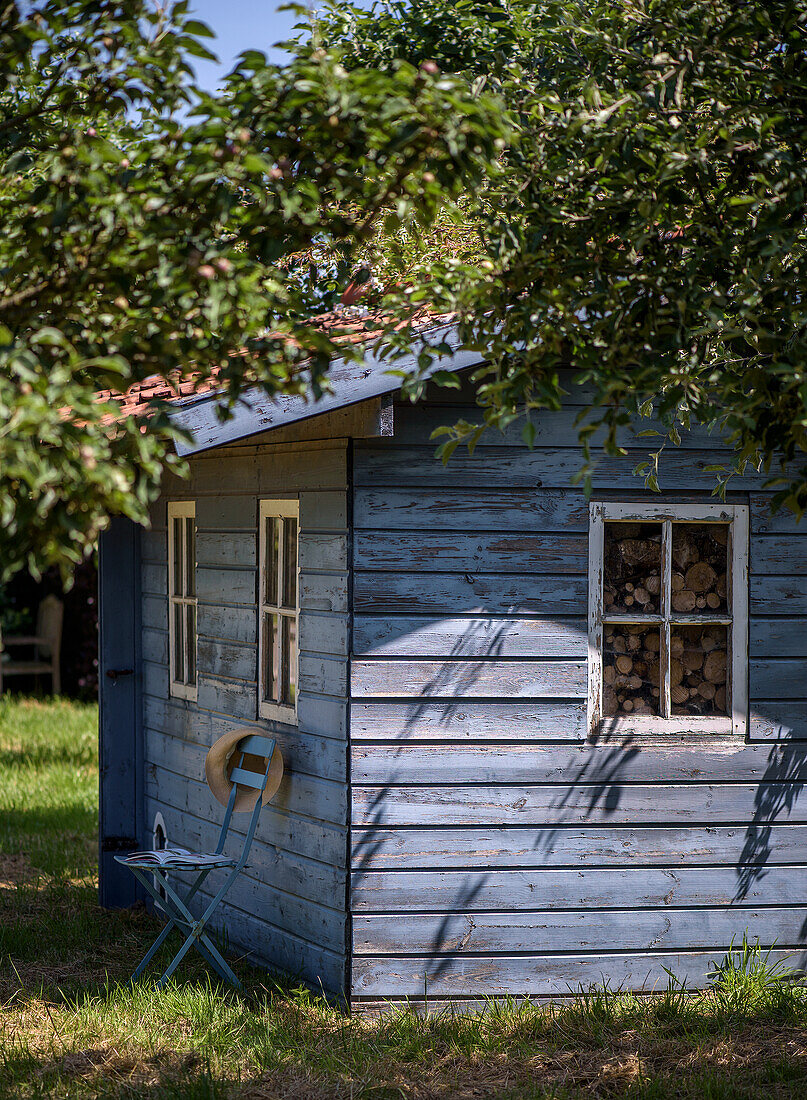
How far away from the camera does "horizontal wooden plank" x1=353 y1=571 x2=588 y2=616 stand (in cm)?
506

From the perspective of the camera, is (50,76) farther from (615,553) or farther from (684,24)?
(615,553)

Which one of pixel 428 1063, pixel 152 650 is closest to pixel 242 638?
pixel 152 650

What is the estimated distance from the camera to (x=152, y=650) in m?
7.23

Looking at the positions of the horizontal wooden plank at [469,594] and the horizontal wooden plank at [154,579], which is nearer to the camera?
the horizontal wooden plank at [469,594]

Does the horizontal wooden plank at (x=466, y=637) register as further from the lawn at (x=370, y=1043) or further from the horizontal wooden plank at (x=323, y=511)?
the lawn at (x=370, y=1043)

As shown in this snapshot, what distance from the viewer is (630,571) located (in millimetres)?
5340

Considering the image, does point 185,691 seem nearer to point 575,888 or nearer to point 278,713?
point 278,713

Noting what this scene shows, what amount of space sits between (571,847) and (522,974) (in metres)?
0.60

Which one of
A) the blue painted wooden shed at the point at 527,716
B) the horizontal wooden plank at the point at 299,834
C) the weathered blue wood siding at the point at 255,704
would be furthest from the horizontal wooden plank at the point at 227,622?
the horizontal wooden plank at the point at 299,834

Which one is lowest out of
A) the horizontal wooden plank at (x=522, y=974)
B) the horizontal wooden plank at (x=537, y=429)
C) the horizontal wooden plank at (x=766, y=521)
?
the horizontal wooden plank at (x=522, y=974)

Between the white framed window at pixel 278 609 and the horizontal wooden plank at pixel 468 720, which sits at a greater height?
the white framed window at pixel 278 609

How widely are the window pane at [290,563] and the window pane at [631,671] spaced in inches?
60.8

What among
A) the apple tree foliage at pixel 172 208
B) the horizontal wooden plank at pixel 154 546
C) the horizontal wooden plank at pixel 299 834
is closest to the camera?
the apple tree foliage at pixel 172 208

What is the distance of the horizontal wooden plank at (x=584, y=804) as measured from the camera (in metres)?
5.05
